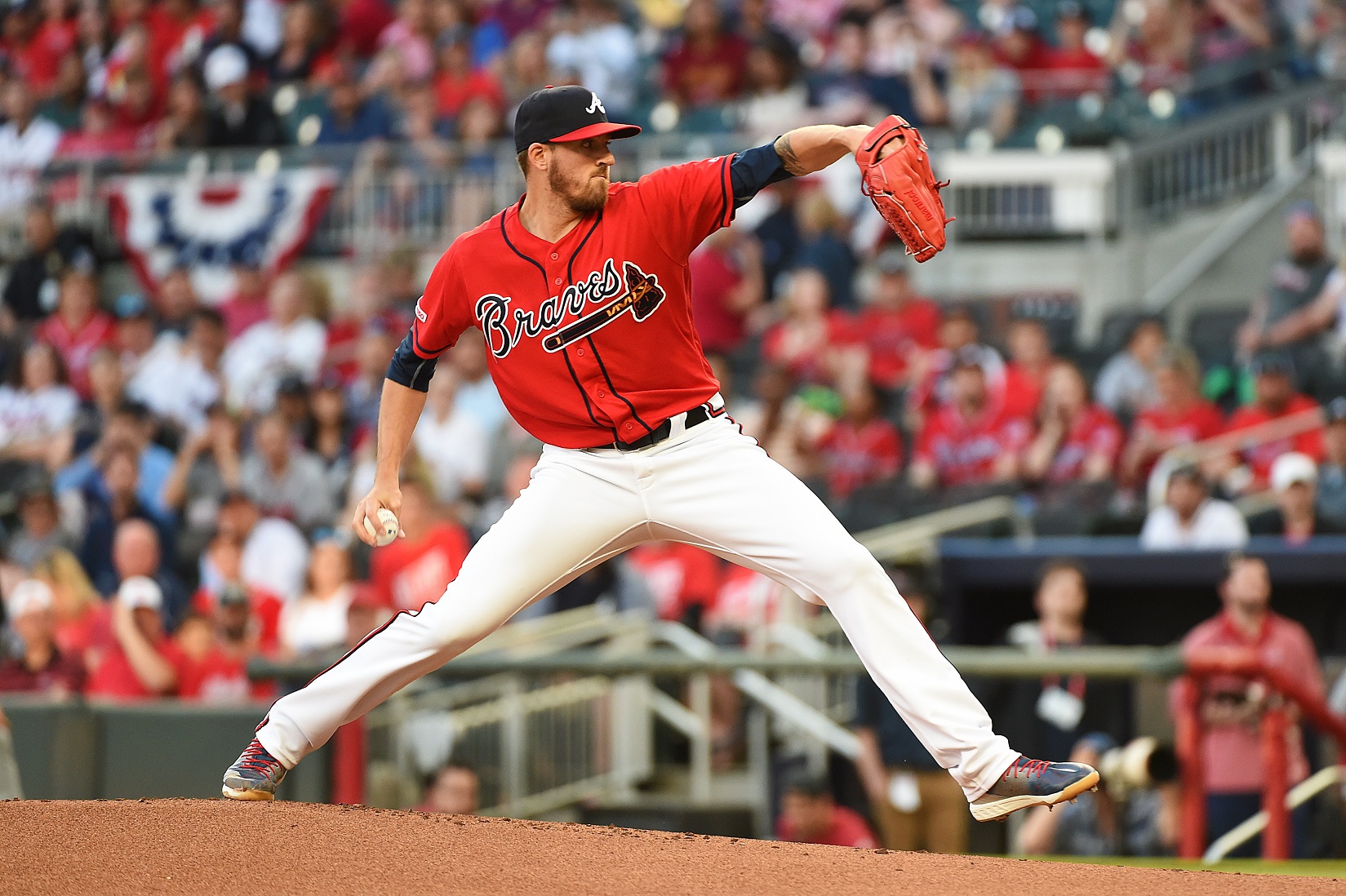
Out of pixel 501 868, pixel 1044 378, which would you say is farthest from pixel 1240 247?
pixel 501 868

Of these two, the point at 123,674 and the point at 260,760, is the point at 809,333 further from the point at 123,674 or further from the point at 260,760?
the point at 260,760

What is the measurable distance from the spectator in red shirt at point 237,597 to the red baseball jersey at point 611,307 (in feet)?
13.1

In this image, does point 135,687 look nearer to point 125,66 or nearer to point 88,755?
point 88,755

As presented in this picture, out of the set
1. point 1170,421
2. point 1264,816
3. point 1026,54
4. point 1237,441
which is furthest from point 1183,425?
point 1026,54

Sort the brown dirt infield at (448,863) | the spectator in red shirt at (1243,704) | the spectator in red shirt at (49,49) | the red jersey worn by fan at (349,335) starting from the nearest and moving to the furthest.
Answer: the brown dirt infield at (448,863) → the spectator in red shirt at (1243,704) → the red jersey worn by fan at (349,335) → the spectator in red shirt at (49,49)

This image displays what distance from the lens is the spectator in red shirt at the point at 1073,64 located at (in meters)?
11.7

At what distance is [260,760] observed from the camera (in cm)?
415

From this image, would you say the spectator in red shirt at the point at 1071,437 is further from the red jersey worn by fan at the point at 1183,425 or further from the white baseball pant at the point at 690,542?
the white baseball pant at the point at 690,542

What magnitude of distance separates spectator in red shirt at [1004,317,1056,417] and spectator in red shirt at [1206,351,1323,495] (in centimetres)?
97

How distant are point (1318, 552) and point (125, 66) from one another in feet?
34.8

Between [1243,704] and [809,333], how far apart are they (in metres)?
4.40

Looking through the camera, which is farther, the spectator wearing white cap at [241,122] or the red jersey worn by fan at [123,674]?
the spectator wearing white cap at [241,122]

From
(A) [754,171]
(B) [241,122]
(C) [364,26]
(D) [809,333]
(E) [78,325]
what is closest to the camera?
(A) [754,171]

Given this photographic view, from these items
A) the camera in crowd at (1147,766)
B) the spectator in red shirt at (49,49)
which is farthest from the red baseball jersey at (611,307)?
the spectator in red shirt at (49,49)
